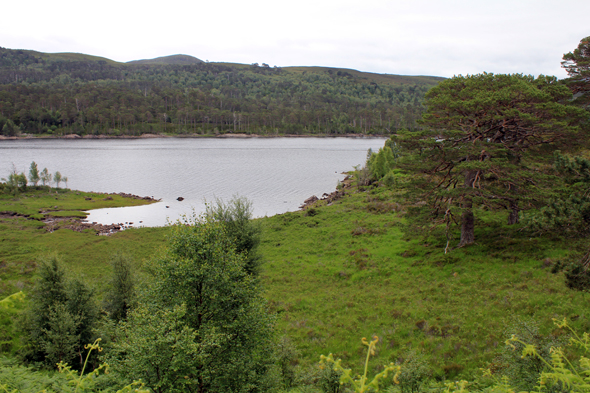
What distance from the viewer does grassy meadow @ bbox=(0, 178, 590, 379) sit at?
15.3 m

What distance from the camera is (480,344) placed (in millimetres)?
14375

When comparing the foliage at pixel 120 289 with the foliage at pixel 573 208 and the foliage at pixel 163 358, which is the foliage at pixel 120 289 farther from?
the foliage at pixel 573 208

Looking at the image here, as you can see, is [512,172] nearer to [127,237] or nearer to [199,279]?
[199,279]

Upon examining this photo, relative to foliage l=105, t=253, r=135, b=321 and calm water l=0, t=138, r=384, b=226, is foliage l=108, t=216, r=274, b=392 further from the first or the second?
calm water l=0, t=138, r=384, b=226

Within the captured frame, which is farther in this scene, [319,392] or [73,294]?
[73,294]

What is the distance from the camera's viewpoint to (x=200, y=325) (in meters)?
13.0

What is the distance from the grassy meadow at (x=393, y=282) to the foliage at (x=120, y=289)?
80.3 inches

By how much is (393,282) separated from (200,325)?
15.1m

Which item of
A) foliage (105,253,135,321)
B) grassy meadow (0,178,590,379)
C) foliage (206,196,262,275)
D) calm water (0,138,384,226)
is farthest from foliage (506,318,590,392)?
calm water (0,138,384,226)

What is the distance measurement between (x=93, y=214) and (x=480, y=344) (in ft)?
192

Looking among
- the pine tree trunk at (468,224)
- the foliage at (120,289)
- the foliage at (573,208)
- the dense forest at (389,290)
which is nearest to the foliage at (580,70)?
the dense forest at (389,290)

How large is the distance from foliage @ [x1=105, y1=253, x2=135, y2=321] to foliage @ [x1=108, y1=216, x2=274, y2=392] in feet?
24.8

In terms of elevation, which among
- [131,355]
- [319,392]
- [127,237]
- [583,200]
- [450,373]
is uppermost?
[583,200]

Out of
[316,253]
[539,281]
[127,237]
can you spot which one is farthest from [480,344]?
[127,237]
